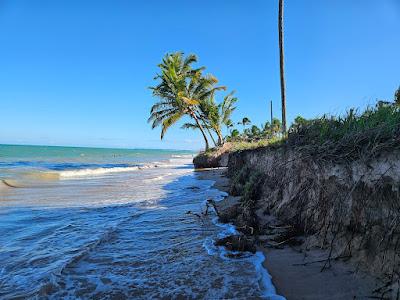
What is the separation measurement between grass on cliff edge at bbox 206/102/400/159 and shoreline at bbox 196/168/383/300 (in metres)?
1.55

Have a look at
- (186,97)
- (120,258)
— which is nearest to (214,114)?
(186,97)

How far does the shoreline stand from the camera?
12.2 ft

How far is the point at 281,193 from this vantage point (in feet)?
24.1

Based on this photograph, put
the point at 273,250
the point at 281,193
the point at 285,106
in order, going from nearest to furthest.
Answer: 1. the point at 273,250
2. the point at 281,193
3. the point at 285,106

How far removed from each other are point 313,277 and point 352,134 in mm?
2171

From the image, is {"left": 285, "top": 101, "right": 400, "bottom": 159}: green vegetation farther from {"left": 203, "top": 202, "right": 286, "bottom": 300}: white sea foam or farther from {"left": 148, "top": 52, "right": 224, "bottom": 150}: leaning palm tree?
{"left": 148, "top": 52, "right": 224, "bottom": 150}: leaning palm tree

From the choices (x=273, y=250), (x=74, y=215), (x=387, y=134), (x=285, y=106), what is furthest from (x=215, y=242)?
(x=285, y=106)

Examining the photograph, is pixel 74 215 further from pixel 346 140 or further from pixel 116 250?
pixel 346 140

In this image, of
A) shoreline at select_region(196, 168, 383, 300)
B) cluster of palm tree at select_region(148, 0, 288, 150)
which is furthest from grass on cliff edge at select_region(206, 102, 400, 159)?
cluster of palm tree at select_region(148, 0, 288, 150)

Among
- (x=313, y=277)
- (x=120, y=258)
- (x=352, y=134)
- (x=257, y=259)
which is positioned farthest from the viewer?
(x=120, y=258)

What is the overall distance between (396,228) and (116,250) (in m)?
4.48

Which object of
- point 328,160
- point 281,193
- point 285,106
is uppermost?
point 285,106

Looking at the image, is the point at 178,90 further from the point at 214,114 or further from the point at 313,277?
the point at 313,277

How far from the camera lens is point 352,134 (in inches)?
190
